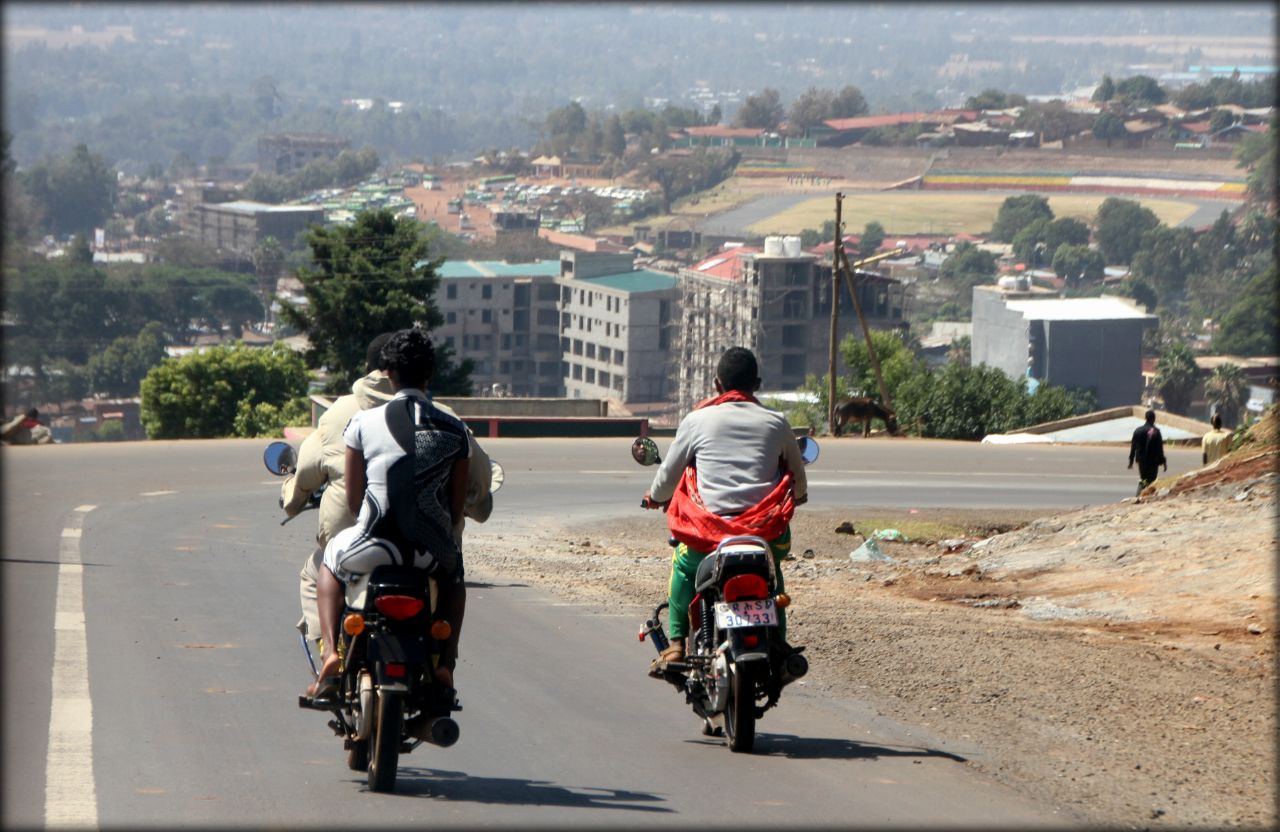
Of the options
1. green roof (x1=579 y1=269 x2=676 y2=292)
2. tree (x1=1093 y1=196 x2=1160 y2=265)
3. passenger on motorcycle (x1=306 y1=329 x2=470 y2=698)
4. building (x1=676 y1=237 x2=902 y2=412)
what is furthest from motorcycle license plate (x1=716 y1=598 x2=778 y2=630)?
tree (x1=1093 y1=196 x2=1160 y2=265)

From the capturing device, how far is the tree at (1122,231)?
191 metres

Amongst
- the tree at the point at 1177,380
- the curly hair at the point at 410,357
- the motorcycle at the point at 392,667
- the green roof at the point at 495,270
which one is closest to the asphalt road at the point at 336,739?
the motorcycle at the point at 392,667

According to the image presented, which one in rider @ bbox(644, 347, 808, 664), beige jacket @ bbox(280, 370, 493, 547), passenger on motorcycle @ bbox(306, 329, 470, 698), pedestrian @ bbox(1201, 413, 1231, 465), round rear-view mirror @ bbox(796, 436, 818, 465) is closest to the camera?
passenger on motorcycle @ bbox(306, 329, 470, 698)

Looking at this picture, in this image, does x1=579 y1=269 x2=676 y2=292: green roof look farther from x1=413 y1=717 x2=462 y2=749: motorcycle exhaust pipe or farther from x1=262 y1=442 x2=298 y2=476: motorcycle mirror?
x1=413 y1=717 x2=462 y2=749: motorcycle exhaust pipe

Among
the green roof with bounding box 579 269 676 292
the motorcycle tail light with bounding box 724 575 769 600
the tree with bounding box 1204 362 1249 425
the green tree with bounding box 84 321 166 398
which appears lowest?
the green tree with bounding box 84 321 166 398

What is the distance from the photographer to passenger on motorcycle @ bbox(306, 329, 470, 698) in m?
5.65

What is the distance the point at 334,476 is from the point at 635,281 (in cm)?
12742

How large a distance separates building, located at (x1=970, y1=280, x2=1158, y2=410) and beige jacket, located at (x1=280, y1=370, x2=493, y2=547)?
340 ft

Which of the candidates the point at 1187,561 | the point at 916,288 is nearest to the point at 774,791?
the point at 1187,561

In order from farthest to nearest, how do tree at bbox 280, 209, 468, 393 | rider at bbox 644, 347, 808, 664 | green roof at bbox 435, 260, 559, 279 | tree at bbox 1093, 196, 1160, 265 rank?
1. tree at bbox 1093, 196, 1160, 265
2. green roof at bbox 435, 260, 559, 279
3. tree at bbox 280, 209, 468, 393
4. rider at bbox 644, 347, 808, 664

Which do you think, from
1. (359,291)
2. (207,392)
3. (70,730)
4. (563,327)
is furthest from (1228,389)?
(70,730)

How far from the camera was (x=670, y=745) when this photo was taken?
6.71 metres

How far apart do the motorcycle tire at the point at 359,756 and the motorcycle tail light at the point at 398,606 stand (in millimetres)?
481

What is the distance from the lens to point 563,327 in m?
139
